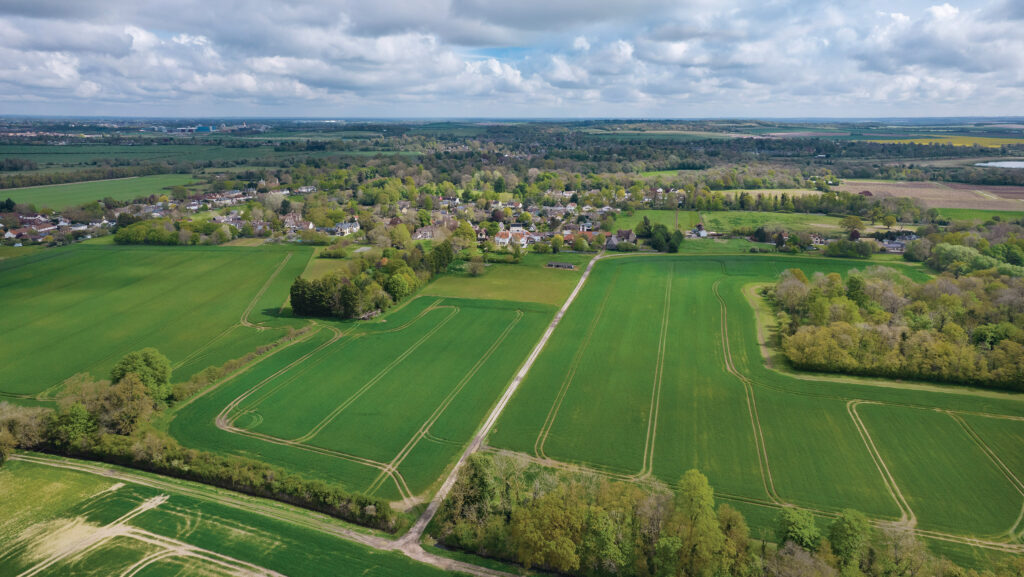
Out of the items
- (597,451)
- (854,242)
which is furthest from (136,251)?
(854,242)

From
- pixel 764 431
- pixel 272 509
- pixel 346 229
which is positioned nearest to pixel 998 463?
pixel 764 431

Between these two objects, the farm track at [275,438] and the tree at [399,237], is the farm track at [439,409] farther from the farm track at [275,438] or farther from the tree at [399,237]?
the tree at [399,237]

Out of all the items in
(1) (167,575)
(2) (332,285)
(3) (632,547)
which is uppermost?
(2) (332,285)

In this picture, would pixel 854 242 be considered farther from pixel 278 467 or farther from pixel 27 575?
pixel 27 575

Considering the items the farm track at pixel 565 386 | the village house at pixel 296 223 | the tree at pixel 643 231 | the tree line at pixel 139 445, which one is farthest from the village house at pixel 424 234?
the tree line at pixel 139 445

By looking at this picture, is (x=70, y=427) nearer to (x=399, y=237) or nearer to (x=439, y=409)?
(x=439, y=409)

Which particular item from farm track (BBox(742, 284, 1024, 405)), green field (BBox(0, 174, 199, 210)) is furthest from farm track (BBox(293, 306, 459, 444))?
green field (BBox(0, 174, 199, 210))
